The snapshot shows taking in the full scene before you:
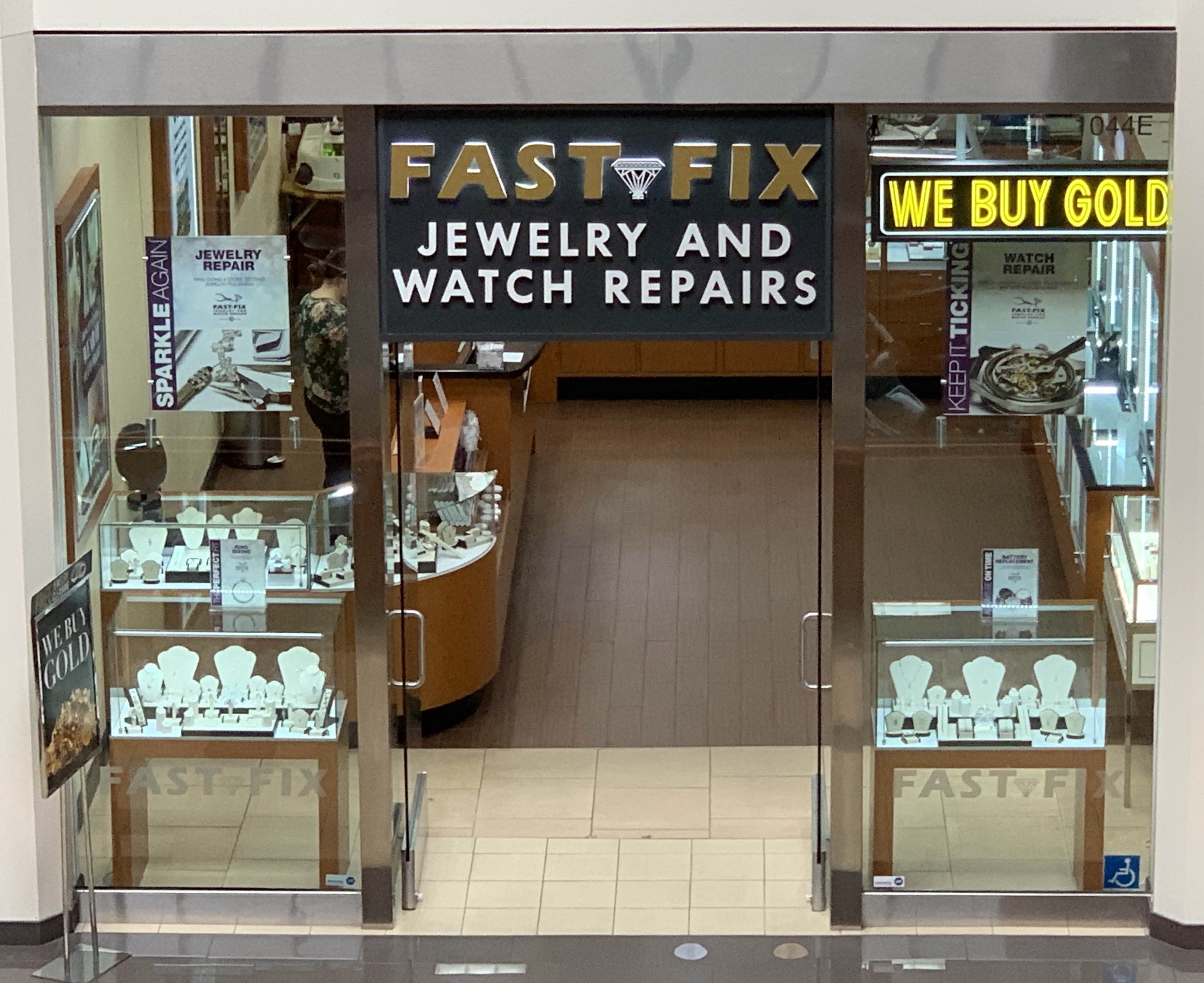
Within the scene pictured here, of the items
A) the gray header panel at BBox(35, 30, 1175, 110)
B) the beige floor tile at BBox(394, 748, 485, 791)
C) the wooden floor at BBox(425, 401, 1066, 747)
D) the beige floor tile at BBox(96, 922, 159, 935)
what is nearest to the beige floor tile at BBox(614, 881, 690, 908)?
the beige floor tile at BBox(394, 748, 485, 791)

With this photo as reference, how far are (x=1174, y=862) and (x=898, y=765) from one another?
0.98 meters

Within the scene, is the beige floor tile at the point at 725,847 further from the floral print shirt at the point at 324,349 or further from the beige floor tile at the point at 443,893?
the floral print shirt at the point at 324,349

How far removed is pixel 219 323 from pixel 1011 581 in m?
2.84

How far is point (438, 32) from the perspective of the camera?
248 inches

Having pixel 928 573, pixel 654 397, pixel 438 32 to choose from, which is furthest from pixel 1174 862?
pixel 654 397

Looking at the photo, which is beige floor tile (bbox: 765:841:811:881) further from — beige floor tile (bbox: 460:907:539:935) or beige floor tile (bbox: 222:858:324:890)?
beige floor tile (bbox: 222:858:324:890)

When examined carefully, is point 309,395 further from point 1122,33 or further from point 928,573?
point 1122,33

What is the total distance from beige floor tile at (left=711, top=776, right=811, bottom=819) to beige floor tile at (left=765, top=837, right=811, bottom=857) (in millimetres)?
221

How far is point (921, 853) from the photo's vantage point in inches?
280

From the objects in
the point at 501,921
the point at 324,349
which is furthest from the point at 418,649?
the point at 324,349

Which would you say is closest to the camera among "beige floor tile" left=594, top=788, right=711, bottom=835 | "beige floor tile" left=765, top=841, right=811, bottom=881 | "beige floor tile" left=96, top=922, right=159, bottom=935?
"beige floor tile" left=96, top=922, right=159, bottom=935

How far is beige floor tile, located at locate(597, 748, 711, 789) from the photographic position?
833 centimetres

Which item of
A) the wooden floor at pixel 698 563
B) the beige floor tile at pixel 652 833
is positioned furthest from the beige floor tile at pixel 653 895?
the wooden floor at pixel 698 563

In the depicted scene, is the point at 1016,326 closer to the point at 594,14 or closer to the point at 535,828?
the point at 594,14
